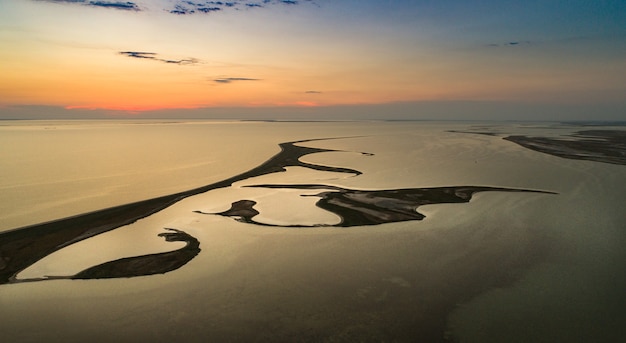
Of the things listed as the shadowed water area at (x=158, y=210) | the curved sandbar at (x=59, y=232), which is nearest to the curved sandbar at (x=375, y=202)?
the shadowed water area at (x=158, y=210)

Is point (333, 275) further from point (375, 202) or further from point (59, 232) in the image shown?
point (59, 232)

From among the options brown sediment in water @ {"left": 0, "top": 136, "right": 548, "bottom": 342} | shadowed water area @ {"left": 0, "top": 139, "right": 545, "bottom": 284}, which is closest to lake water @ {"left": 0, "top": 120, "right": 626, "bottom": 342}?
brown sediment in water @ {"left": 0, "top": 136, "right": 548, "bottom": 342}

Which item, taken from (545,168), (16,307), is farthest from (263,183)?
(545,168)

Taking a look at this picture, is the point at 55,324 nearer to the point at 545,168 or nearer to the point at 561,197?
the point at 561,197

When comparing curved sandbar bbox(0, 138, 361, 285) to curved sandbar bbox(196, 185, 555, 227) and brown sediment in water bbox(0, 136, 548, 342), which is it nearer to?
brown sediment in water bbox(0, 136, 548, 342)

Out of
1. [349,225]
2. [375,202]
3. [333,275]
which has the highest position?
[375,202]

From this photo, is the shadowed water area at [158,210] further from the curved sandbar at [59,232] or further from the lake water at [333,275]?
the lake water at [333,275]

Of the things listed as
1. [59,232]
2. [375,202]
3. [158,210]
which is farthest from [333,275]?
[59,232]

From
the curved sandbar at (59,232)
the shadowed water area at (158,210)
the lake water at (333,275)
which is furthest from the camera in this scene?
the curved sandbar at (59,232)
